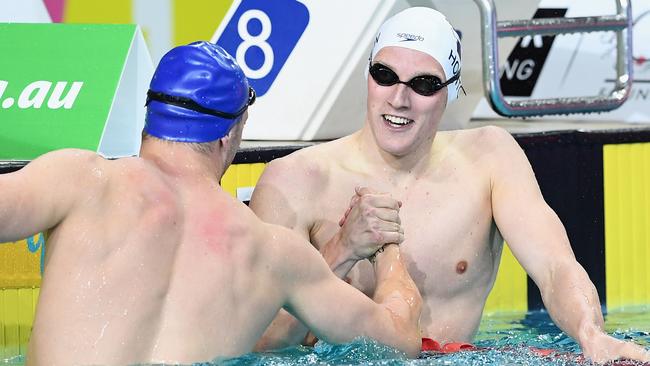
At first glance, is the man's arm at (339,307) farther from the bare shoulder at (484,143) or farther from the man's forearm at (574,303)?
the bare shoulder at (484,143)

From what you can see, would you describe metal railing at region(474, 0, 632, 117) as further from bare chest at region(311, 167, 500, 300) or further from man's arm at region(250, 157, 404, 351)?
man's arm at region(250, 157, 404, 351)

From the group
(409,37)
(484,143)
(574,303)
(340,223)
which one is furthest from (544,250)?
(409,37)

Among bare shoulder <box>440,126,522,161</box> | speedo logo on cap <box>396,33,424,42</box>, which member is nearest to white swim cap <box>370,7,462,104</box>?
speedo logo on cap <box>396,33,424,42</box>

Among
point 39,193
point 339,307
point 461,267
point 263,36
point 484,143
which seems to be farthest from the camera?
point 263,36

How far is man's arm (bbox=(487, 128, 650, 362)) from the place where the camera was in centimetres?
312

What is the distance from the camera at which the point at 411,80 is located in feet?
11.3

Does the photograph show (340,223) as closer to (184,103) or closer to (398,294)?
(398,294)

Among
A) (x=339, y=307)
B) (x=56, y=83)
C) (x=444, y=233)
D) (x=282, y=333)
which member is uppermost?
(x=56, y=83)

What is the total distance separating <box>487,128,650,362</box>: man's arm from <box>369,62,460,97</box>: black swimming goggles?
31cm

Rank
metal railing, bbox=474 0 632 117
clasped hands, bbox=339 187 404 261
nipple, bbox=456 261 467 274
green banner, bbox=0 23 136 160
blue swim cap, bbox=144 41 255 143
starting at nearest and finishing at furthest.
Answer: blue swim cap, bbox=144 41 255 143 → clasped hands, bbox=339 187 404 261 → nipple, bbox=456 261 467 274 → green banner, bbox=0 23 136 160 → metal railing, bbox=474 0 632 117

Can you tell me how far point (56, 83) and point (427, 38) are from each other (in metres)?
1.49

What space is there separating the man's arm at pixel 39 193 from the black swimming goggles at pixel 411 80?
1127mm

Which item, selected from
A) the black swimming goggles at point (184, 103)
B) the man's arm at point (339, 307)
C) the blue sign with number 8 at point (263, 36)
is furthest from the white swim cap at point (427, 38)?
the blue sign with number 8 at point (263, 36)

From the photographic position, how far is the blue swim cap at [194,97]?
A: 107 inches
